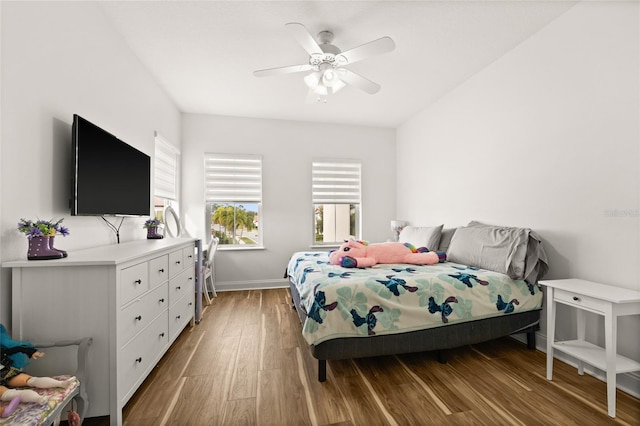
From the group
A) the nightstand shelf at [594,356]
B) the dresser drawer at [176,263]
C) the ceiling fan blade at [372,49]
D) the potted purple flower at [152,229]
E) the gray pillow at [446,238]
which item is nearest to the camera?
the nightstand shelf at [594,356]

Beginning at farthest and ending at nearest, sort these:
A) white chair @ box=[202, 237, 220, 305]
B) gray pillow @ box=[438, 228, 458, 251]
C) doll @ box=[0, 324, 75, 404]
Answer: white chair @ box=[202, 237, 220, 305]
gray pillow @ box=[438, 228, 458, 251]
doll @ box=[0, 324, 75, 404]

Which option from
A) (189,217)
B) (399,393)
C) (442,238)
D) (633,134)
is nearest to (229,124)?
(189,217)

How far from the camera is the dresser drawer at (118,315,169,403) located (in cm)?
154

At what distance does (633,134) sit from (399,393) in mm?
2305

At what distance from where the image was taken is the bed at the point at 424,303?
1.91 meters

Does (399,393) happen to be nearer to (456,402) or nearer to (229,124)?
(456,402)

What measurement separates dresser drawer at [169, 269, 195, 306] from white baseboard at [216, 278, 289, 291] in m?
1.38

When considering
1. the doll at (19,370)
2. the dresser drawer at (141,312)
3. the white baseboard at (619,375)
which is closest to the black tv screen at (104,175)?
the dresser drawer at (141,312)

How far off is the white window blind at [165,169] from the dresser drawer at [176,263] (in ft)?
3.97

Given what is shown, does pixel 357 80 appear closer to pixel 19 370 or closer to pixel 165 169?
pixel 165 169

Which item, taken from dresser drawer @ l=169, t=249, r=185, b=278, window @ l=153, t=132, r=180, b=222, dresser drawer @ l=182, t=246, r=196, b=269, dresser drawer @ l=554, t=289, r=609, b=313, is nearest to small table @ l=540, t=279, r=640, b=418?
dresser drawer @ l=554, t=289, r=609, b=313

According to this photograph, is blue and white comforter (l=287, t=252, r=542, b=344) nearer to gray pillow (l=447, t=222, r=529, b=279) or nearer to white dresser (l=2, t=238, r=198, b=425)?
gray pillow (l=447, t=222, r=529, b=279)

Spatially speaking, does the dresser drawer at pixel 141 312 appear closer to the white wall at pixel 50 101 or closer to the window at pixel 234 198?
the white wall at pixel 50 101

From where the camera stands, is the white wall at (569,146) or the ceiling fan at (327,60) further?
the ceiling fan at (327,60)
